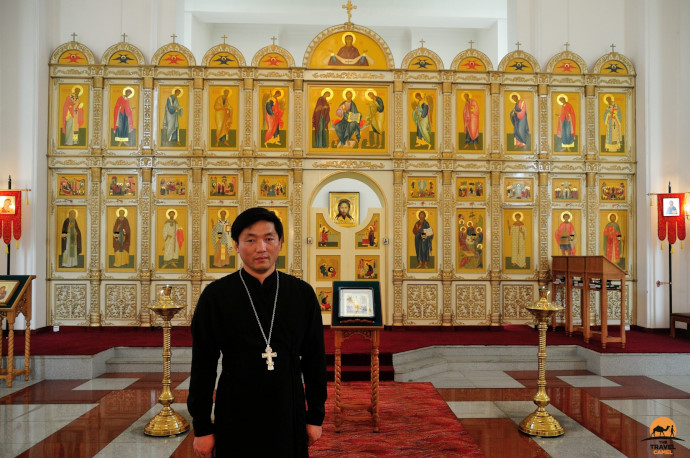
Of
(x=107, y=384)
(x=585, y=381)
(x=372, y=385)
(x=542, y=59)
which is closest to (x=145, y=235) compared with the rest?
(x=107, y=384)

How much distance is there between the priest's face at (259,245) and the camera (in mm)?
2496

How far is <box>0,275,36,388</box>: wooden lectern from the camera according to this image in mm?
7105

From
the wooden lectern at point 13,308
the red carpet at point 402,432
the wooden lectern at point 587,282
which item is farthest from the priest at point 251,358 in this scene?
the wooden lectern at point 587,282

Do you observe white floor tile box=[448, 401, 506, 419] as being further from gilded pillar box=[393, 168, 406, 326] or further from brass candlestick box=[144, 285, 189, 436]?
gilded pillar box=[393, 168, 406, 326]

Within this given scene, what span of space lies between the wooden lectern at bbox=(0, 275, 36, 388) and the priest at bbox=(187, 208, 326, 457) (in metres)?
5.99

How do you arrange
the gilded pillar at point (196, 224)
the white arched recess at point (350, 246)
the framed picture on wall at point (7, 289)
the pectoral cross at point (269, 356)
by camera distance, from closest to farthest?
the pectoral cross at point (269, 356), the framed picture on wall at point (7, 289), the gilded pillar at point (196, 224), the white arched recess at point (350, 246)

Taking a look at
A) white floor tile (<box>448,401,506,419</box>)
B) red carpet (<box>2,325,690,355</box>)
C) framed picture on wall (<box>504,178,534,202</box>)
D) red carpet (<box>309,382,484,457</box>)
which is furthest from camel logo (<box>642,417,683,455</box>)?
framed picture on wall (<box>504,178,534,202</box>)

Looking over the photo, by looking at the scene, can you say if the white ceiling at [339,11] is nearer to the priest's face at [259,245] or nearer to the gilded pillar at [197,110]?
the gilded pillar at [197,110]

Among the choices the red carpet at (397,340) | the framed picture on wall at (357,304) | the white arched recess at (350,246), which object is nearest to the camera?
the framed picture on wall at (357,304)

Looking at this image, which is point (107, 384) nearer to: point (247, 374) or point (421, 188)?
point (247, 374)

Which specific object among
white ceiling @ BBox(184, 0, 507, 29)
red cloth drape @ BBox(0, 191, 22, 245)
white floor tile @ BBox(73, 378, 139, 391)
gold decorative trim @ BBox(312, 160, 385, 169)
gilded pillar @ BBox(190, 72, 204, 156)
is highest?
white ceiling @ BBox(184, 0, 507, 29)

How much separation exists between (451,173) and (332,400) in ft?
18.0

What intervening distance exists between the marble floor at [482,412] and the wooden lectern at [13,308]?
0.19 meters

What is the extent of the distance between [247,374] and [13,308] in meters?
6.28
